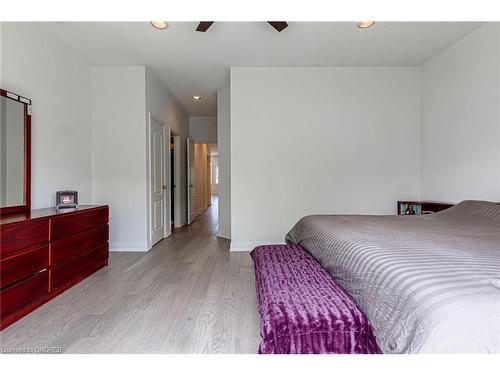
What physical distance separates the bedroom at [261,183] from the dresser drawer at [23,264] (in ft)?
0.05

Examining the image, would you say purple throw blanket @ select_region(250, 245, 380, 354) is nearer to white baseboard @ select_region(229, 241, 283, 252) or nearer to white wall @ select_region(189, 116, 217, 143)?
white baseboard @ select_region(229, 241, 283, 252)

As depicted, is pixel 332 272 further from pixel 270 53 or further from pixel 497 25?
pixel 497 25

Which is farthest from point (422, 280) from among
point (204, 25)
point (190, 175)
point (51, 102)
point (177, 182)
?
point (190, 175)

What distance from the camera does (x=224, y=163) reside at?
4.53 m

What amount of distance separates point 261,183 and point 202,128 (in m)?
3.52

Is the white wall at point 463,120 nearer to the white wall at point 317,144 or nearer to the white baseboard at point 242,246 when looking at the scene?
the white wall at point 317,144

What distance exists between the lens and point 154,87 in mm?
3980

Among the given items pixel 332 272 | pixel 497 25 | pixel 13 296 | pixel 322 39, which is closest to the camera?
pixel 332 272

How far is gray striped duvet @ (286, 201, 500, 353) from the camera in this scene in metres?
0.76

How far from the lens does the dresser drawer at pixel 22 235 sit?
1.69m
